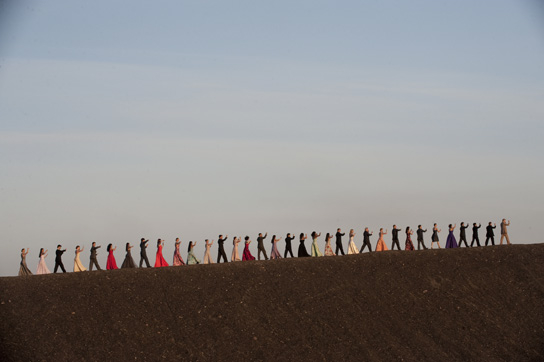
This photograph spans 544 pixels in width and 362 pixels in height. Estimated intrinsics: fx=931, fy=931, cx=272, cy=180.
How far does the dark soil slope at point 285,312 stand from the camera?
39688 millimetres

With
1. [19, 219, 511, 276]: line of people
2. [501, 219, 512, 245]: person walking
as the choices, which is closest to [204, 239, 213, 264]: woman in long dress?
[19, 219, 511, 276]: line of people

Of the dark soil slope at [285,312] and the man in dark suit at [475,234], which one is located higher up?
the man in dark suit at [475,234]

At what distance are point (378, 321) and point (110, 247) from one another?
13677mm

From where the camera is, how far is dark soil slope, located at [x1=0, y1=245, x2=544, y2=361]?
39688mm

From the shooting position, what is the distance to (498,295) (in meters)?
46.7

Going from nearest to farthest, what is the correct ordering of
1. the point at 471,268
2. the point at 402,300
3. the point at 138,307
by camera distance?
1. the point at 138,307
2. the point at 402,300
3. the point at 471,268

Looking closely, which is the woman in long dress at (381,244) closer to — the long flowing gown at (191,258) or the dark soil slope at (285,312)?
the dark soil slope at (285,312)

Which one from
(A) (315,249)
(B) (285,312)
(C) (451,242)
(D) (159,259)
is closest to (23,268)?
(D) (159,259)

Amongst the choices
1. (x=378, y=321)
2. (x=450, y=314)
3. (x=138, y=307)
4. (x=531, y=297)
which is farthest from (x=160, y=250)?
(x=531, y=297)

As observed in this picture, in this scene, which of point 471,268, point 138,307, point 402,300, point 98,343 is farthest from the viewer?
point 471,268

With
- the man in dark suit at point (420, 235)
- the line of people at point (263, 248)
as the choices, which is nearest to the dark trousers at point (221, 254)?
the line of people at point (263, 248)

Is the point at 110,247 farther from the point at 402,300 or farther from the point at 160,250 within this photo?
the point at 402,300

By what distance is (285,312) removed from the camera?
4309 cm

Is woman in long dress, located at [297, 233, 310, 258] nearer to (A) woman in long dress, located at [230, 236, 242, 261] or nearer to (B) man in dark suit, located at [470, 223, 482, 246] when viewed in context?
(A) woman in long dress, located at [230, 236, 242, 261]
